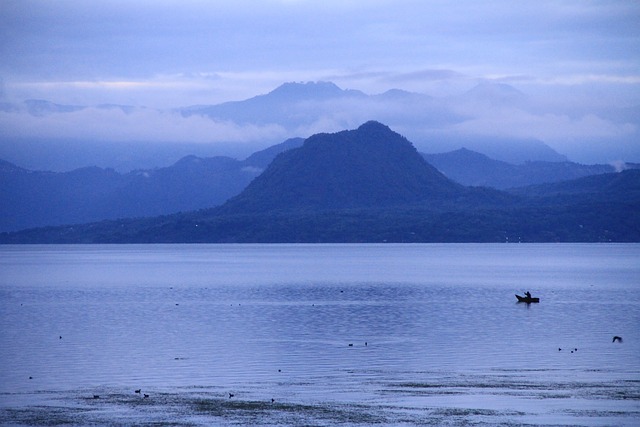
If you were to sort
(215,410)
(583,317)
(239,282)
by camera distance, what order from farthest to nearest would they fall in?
(239,282) → (583,317) → (215,410)

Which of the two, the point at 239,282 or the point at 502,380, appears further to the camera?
the point at 239,282

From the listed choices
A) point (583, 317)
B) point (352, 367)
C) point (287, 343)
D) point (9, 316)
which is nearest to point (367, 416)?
point (352, 367)

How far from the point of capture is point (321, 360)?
206 feet

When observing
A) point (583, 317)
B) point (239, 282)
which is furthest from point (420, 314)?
point (239, 282)

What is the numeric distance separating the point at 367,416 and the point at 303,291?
10031 cm

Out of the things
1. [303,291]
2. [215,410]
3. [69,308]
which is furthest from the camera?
[303,291]

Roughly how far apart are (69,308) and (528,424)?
267ft

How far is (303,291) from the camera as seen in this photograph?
142125mm

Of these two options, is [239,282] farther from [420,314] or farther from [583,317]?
[583,317]

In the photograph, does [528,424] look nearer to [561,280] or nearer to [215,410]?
[215,410]

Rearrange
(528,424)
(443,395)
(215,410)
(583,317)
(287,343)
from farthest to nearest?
(583,317)
(287,343)
(443,395)
(215,410)
(528,424)

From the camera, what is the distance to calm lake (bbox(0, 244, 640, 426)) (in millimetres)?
43312

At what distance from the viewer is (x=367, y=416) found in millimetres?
41938

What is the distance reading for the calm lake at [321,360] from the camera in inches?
1705
